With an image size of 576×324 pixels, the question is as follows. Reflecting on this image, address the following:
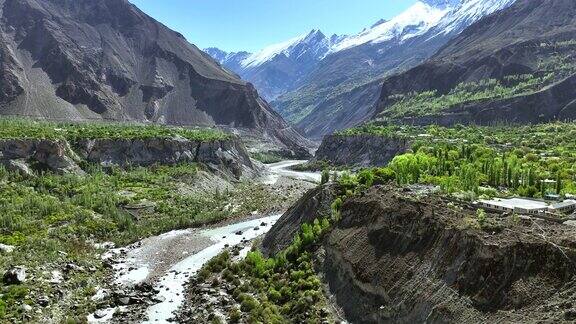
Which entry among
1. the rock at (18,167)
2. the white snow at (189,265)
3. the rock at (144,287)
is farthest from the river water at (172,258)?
the rock at (18,167)

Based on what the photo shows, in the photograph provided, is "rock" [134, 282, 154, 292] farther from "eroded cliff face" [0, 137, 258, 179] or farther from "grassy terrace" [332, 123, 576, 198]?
"eroded cliff face" [0, 137, 258, 179]

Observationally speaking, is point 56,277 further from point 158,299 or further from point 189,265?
point 189,265

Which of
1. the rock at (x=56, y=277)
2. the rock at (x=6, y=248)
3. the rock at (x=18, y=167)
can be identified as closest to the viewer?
the rock at (x=56, y=277)

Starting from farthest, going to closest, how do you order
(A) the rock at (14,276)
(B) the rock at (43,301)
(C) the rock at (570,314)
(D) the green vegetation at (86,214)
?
1. (D) the green vegetation at (86,214)
2. (A) the rock at (14,276)
3. (B) the rock at (43,301)
4. (C) the rock at (570,314)

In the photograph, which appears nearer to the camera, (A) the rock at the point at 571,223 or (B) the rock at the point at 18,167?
(A) the rock at the point at 571,223

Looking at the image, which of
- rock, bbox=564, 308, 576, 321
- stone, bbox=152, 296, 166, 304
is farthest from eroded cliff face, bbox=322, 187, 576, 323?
stone, bbox=152, 296, 166, 304

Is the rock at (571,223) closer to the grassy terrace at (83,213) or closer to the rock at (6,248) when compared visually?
the grassy terrace at (83,213)

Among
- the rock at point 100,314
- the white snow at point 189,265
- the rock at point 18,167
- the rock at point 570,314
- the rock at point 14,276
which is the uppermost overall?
the rock at point 18,167
